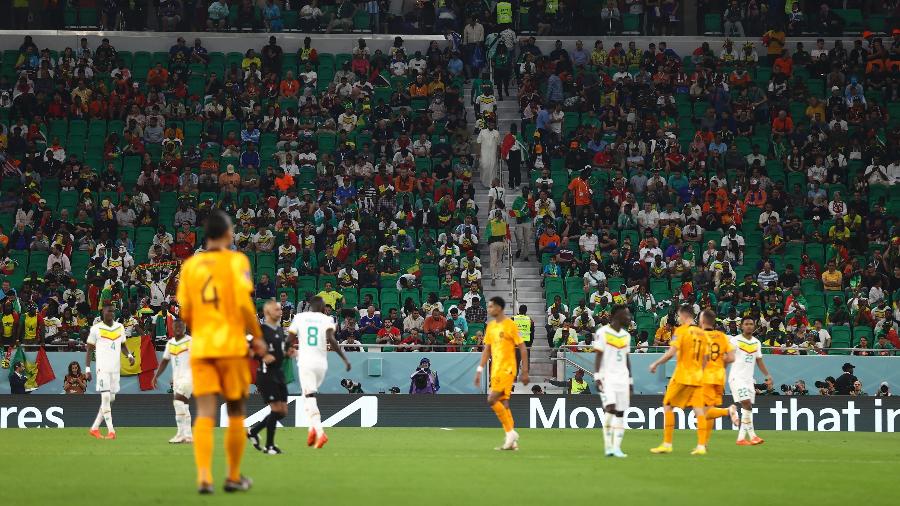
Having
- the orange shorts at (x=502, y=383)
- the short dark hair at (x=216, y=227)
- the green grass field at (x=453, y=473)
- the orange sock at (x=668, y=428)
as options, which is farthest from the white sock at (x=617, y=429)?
the short dark hair at (x=216, y=227)

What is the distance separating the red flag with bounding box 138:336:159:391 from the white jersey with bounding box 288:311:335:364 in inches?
412

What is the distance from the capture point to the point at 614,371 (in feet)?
56.9

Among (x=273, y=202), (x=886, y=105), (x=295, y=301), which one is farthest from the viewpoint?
(x=886, y=105)

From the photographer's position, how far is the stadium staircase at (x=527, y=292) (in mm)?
30156

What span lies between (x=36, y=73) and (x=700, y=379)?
1046 inches

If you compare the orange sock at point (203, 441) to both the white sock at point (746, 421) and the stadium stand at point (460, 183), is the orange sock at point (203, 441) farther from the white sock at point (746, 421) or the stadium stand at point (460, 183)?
the stadium stand at point (460, 183)

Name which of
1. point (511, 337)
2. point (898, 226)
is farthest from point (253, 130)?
point (511, 337)

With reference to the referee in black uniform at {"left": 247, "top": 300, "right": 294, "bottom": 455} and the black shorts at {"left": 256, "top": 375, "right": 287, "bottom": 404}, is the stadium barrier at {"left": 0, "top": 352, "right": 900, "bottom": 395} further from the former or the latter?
the black shorts at {"left": 256, "top": 375, "right": 287, "bottom": 404}

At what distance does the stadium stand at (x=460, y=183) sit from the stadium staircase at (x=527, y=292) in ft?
0.34

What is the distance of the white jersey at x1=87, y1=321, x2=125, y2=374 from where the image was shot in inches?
871

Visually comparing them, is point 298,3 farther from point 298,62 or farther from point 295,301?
point 295,301

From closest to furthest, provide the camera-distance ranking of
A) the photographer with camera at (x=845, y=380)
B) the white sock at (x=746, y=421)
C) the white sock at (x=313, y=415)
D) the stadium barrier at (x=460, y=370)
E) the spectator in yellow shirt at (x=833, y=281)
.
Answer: the white sock at (x=313, y=415) < the white sock at (x=746, y=421) < the stadium barrier at (x=460, y=370) < the photographer with camera at (x=845, y=380) < the spectator in yellow shirt at (x=833, y=281)

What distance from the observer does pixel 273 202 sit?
114 feet

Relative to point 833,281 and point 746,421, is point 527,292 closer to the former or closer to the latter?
point 833,281
